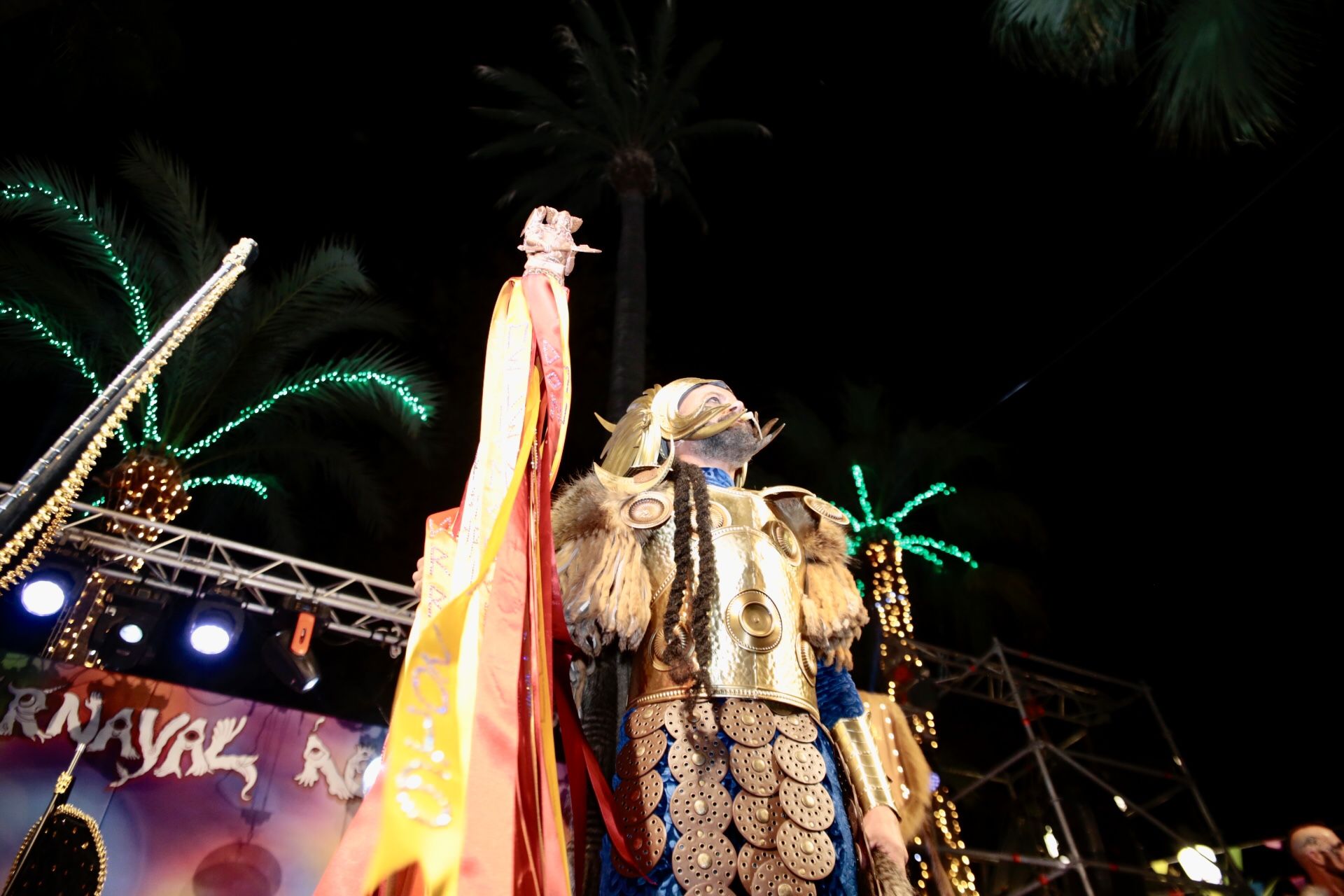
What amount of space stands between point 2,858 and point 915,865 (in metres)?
7.58

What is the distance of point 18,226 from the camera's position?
10398 millimetres

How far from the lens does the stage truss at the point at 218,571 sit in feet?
24.1

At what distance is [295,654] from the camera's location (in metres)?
7.59

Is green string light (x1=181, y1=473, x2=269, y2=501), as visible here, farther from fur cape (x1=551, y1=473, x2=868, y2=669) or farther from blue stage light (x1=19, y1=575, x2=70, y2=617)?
fur cape (x1=551, y1=473, x2=868, y2=669)

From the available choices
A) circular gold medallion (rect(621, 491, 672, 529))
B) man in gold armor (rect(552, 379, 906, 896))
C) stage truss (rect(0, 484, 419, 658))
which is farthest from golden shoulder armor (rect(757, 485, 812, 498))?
stage truss (rect(0, 484, 419, 658))

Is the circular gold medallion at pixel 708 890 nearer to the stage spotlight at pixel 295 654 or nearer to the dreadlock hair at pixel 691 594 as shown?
the dreadlock hair at pixel 691 594

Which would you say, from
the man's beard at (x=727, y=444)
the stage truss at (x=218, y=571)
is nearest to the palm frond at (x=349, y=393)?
the stage truss at (x=218, y=571)

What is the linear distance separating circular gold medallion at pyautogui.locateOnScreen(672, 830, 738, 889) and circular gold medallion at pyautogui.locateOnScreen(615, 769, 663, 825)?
0.49 ft

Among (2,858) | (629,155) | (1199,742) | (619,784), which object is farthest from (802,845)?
(1199,742)

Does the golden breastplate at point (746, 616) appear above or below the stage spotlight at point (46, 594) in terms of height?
below

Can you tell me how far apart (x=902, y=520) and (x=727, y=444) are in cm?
1160

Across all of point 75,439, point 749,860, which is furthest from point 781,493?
point 75,439

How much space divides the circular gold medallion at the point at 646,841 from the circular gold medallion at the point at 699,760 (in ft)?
0.51

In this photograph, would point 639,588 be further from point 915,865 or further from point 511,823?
point 915,865
